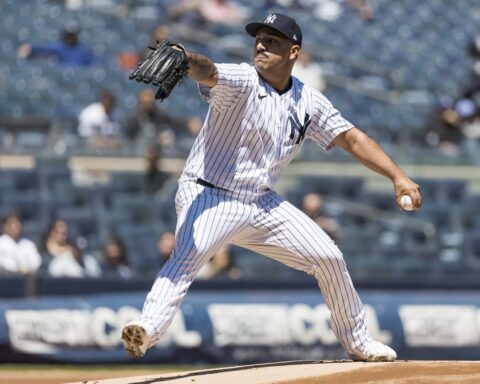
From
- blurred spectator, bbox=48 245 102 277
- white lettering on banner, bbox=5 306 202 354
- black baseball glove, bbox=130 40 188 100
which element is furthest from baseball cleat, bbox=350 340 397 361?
blurred spectator, bbox=48 245 102 277

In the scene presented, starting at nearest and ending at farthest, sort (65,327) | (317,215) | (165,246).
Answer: (65,327)
(165,246)
(317,215)

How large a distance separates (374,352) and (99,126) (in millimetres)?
6937

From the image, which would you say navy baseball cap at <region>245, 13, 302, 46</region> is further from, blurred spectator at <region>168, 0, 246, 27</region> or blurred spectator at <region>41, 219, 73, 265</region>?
blurred spectator at <region>168, 0, 246, 27</region>

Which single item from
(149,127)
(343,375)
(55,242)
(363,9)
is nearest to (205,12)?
(363,9)

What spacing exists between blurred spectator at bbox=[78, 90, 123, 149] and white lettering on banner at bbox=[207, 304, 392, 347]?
314 centimetres

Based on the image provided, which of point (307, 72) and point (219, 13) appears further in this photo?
point (219, 13)

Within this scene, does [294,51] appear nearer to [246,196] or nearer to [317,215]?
[246,196]

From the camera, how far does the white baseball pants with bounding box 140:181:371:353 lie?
5.48 m

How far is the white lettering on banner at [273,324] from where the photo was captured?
394 inches

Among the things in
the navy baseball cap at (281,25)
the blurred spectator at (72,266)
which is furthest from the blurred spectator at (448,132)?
the navy baseball cap at (281,25)

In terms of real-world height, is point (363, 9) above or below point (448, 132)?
above

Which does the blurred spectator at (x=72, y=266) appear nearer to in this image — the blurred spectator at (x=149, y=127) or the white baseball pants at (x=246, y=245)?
the blurred spectator at (x=149, y=127)

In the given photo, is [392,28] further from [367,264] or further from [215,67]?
[215,67]

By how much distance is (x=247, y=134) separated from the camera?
5.64 meters
